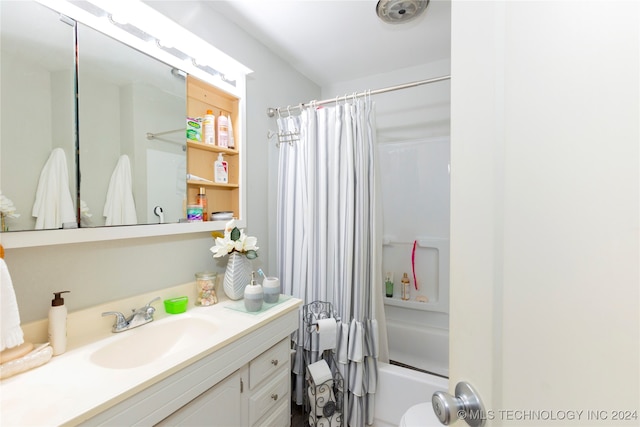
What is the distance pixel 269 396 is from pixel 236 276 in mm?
614

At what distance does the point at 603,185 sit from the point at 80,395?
123cm

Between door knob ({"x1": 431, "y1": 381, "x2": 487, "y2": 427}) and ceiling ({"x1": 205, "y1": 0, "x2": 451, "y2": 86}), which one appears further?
ceiling ({"x1": 205, "y1": 0, "x2": 451, "y2": 86})

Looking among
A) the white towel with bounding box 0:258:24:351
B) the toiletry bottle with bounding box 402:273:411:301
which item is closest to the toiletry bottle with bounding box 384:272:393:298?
the toiletry bottle with bounding box 402:273:411:301

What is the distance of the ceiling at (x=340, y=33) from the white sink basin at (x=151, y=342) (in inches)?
66.9

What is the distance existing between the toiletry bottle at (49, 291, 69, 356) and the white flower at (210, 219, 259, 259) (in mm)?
638

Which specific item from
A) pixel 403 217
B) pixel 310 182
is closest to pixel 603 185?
pixel 310 182

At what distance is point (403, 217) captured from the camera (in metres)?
2.49

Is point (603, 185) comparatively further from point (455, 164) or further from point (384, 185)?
point (384, 185)

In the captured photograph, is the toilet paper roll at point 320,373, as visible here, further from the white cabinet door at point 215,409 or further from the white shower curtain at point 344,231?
the white cabinet door at point 215,409

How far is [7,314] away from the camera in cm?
81

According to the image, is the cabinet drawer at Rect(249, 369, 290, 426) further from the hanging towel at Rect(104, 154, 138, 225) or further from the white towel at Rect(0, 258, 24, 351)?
the hanging towel at Rect(104, 154, 138, 225)

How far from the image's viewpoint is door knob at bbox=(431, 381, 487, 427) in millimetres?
490

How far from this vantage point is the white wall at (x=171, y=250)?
39.2 inches

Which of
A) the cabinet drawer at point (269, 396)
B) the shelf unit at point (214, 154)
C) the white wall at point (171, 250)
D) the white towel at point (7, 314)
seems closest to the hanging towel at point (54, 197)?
the white wall at point (171, 250)
